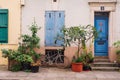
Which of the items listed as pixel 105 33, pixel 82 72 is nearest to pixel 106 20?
pixel 105 33

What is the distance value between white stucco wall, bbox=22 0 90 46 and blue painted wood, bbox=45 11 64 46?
21cm

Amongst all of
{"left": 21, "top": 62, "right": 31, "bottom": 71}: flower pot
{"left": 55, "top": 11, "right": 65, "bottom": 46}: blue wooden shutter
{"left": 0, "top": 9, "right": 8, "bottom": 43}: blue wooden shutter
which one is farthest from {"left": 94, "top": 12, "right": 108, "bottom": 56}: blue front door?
{"left": 0, "top": 9, "right": 8, "bottom": 43}: blue wooden shutter

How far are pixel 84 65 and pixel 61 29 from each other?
2144 mm

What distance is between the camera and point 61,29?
1661cm

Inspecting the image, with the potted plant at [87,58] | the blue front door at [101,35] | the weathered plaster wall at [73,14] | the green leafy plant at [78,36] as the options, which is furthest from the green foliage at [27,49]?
the blue front door at [101,35]

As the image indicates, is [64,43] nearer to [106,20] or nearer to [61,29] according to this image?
[61,29]

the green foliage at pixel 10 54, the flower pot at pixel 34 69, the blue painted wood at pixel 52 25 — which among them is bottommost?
the flower pot at pixel 34 69

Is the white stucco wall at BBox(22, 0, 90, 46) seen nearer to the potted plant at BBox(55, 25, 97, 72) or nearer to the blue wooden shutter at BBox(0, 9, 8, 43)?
the potted plant at BBox(55, 25, 97, 72)

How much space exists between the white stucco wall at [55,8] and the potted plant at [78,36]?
0.69 meters

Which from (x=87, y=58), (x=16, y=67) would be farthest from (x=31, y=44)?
(x=87, y=58)

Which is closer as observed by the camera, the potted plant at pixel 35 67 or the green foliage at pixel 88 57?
the potted plant at pixel 35 67

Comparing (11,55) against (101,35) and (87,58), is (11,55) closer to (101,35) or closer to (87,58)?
(87,58)

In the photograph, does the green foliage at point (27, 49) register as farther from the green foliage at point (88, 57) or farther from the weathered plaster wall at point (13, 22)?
the green foliage at point (88, 57)

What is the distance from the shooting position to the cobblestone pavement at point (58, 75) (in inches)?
558
